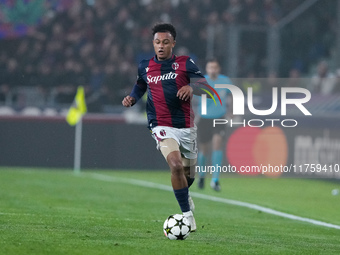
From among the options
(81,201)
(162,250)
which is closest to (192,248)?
(162,250)

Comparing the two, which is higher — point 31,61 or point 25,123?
point 31,61

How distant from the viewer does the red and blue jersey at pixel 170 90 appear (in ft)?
23.4

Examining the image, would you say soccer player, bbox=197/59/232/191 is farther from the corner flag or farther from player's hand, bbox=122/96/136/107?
player's hand, bbox=122/96/136/107

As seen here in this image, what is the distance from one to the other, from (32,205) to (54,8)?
12.7m

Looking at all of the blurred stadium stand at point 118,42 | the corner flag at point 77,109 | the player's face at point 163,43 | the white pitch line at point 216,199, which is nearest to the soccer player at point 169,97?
the player's face at point 163,43

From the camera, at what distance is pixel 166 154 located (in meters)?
6.88

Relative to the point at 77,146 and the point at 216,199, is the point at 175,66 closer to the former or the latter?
the point at 216,199

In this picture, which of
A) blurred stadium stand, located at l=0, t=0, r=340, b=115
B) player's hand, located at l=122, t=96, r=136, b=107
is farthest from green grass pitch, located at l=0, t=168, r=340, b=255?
blurred stadium stand, located at l=0, t=0, r=340, b=115

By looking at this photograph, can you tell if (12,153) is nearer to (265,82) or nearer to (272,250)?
(265,82)

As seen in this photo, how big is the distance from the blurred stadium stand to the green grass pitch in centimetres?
426

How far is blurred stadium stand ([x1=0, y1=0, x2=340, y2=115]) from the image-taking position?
61.2 ft

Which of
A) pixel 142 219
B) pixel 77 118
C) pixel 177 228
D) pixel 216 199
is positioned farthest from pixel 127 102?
pixel 77 118

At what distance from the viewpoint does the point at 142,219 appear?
27.1 ft

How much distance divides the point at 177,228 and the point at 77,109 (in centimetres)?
1174
